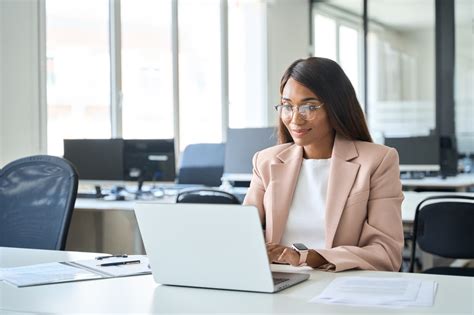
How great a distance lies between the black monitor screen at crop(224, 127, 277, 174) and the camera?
4.92 meters

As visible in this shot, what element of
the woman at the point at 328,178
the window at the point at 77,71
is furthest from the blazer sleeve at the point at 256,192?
the window at the point at 77,71

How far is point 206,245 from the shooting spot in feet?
5.21

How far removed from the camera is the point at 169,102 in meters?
7.25

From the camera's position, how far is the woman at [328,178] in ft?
6.91

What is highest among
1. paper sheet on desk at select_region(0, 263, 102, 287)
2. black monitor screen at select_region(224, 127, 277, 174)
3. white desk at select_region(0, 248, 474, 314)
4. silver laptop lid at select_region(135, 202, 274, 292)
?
black monitor screen at select_region(224, 127, 277, 174)

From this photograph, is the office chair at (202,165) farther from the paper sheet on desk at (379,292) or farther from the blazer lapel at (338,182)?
the paper sheet on desk at (379,292)

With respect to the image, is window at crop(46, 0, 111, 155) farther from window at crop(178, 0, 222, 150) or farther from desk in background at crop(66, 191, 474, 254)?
window at crop(178, 0, 222, 150)

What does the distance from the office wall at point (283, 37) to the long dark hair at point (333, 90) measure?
20.9ft

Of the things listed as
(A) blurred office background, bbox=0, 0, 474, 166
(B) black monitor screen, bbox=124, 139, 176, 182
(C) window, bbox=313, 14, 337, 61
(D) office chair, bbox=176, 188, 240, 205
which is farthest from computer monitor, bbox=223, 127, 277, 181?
(C) window, bbox=313, 14, 337, 61

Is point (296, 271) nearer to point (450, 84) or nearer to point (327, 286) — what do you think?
point (327, 286)

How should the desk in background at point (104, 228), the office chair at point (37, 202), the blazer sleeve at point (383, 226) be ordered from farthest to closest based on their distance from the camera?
the desk in background at point (104, 228)
the office chair at point (37, 202)
the blazer sleeve at point (383, 226)

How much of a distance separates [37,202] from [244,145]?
8.15 feet

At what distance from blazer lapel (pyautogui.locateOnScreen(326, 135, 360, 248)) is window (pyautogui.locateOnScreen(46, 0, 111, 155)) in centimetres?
346

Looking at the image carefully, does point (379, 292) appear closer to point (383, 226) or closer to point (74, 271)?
point (383, 226)
